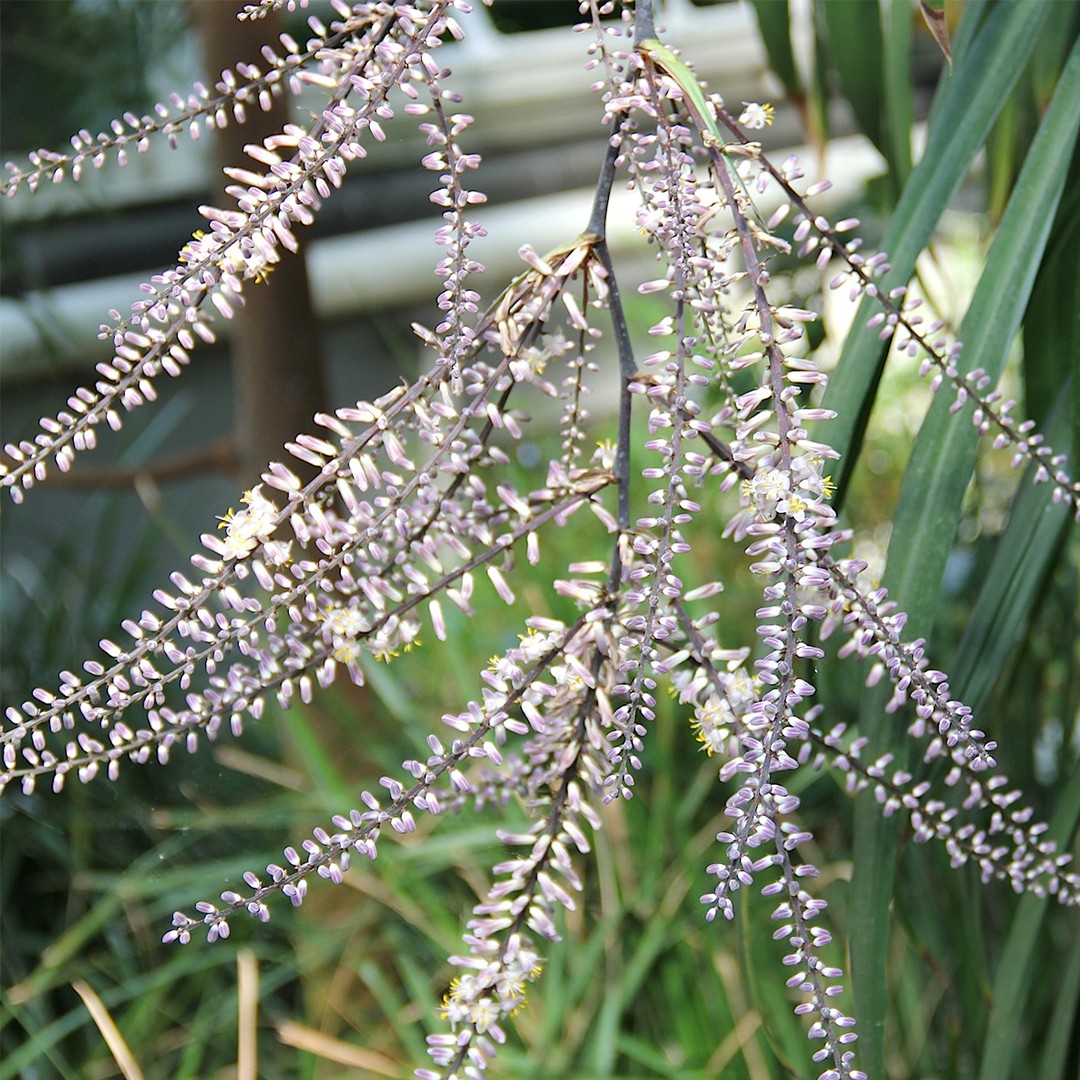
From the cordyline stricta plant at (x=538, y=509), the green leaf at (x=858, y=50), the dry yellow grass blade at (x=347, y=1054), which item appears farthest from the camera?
the dry yellow grass blade at (x=347, y=1054)

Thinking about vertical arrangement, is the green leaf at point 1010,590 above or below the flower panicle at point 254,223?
below

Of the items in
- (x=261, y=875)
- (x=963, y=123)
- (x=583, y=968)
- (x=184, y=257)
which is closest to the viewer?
(x=184, y=257)

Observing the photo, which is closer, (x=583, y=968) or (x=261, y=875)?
(x=583, y=968)

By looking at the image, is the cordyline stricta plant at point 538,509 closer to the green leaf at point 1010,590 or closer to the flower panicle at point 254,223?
the flower panicle at point 254,223

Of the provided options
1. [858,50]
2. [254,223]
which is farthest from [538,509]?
[858,50]

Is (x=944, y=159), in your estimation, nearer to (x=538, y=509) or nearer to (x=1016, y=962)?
(x=538, y=509)

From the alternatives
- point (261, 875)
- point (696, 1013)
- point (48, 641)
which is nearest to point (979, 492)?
point (696, 1013)

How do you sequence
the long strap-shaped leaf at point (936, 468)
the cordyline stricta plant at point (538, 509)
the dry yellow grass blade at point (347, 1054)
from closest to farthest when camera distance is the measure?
the cordyline stricta plant at point (538, 509) → the long strap-shaped leaf at point (936, 468) → the dry yellow grass blade at point (347, 1054)

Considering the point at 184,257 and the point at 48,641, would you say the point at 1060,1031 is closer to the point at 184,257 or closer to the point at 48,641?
the point at 184,257

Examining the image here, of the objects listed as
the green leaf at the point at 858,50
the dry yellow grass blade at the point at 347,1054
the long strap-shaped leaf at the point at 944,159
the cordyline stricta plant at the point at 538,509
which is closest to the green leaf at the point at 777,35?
the green leaf at the point at 858,50
